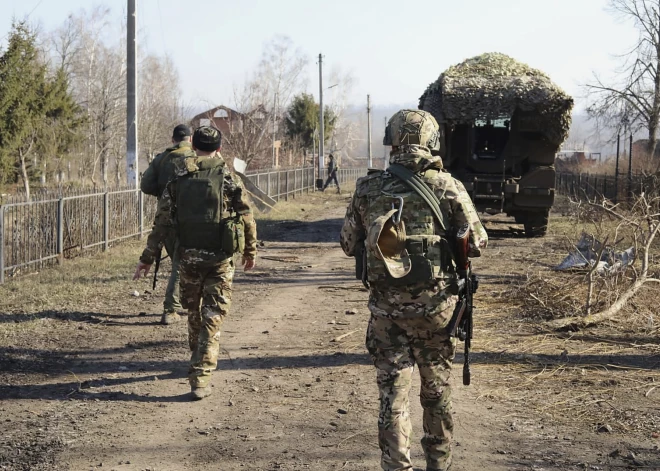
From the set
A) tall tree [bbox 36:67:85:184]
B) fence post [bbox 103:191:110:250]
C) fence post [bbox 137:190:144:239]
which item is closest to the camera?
fence post [bbox 103:191:110:250]

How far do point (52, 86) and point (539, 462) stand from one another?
28762 mm

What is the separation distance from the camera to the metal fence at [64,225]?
405 inches

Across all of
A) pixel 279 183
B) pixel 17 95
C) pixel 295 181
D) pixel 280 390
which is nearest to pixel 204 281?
pixel 280 390

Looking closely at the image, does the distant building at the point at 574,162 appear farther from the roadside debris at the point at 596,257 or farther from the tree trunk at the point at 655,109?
the roadside debris at the point at 596,257

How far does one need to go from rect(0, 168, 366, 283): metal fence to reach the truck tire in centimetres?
759

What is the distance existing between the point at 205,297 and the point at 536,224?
1179 cm

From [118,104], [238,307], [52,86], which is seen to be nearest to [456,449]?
[238,307]

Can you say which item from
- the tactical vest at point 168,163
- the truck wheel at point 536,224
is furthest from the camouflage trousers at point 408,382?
the truck wheel at point 536,224

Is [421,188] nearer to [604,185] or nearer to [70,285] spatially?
[70,285]

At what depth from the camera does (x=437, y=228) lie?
3914mm

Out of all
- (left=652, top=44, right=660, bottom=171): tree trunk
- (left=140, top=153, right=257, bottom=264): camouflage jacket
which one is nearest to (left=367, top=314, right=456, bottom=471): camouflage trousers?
(left=140, top=153, right=257, bottom=264): camouflage jacket

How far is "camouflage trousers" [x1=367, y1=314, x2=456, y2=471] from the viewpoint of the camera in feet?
12.5

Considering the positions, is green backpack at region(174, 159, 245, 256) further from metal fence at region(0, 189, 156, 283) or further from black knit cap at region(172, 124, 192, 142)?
metal fence at region(0, 189, 156, 283)

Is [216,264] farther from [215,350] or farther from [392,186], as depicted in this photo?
[392,186]
